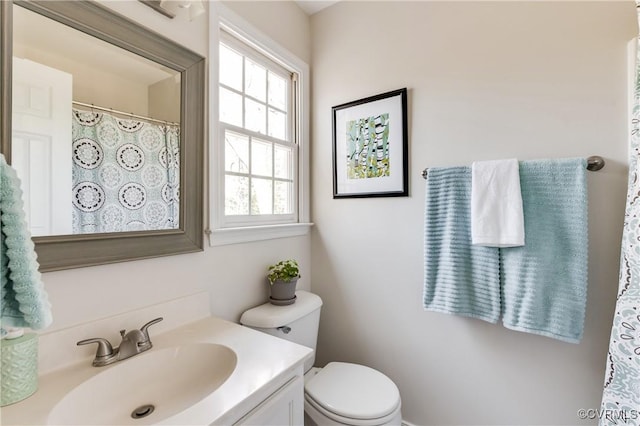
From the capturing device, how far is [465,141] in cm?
130

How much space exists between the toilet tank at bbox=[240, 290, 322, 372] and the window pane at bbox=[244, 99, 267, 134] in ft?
3.06

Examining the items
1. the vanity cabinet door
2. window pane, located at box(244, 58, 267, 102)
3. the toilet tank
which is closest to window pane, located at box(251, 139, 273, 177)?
window pane, located at box(244, 58, 267, 102)

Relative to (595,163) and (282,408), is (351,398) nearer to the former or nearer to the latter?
(282,408)

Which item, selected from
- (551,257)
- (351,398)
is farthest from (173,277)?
(551,257)

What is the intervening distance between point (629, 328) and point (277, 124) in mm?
1715

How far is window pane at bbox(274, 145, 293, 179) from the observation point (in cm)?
164

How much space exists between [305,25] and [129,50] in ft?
3.88

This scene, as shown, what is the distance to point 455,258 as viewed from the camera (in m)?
1.23

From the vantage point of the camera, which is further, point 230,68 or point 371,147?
point 371,147

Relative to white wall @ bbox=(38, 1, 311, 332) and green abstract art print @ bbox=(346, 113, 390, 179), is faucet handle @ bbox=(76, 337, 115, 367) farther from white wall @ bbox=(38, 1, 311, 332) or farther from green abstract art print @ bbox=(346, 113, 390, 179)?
green abstract art print @ bbox=(346, 113, 390, 179)

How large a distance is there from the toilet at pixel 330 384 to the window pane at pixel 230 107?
0.93 metres

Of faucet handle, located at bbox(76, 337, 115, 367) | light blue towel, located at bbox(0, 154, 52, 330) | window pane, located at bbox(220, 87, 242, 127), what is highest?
window pane, located at bbox(220, 87, 242, 127)

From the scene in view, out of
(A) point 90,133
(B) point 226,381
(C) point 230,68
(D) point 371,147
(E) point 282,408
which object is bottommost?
(E) point 282,408

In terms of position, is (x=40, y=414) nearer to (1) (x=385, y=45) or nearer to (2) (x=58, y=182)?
(2) (x=58, y=182)
